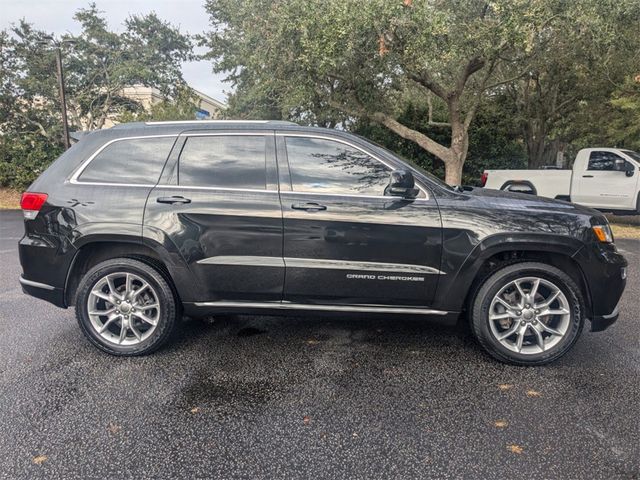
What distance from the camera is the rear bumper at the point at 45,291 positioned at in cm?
356

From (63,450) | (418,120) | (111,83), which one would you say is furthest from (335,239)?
(111,83)

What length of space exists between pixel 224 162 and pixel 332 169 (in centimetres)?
88

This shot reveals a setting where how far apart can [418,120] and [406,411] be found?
14.7m

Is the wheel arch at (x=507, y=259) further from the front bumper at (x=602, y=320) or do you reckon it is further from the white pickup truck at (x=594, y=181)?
the white pickup truck at (x=594, y=181)

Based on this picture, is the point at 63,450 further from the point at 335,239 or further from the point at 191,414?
the point at 335,239

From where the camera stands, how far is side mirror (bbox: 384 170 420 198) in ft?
10.7

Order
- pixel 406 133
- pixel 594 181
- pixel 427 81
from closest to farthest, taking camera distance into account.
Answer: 1. pixel 594 181
2. pixel 427 81
3. pixel 406 133

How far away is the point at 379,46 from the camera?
9.92 m

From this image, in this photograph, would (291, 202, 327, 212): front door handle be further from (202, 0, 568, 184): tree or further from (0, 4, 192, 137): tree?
(0, 4, 192, 137): tree

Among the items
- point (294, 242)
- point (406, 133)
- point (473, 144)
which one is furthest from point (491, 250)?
point (473, 144)

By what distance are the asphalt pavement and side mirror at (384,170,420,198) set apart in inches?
52.1

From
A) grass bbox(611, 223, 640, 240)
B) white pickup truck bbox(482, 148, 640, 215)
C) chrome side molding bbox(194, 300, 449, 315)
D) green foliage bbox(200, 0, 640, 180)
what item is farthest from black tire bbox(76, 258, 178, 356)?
grass bbox(611, 223, 640, 240)

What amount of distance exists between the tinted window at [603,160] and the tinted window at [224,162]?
1095 cm

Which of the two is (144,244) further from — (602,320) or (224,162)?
(602,320)
